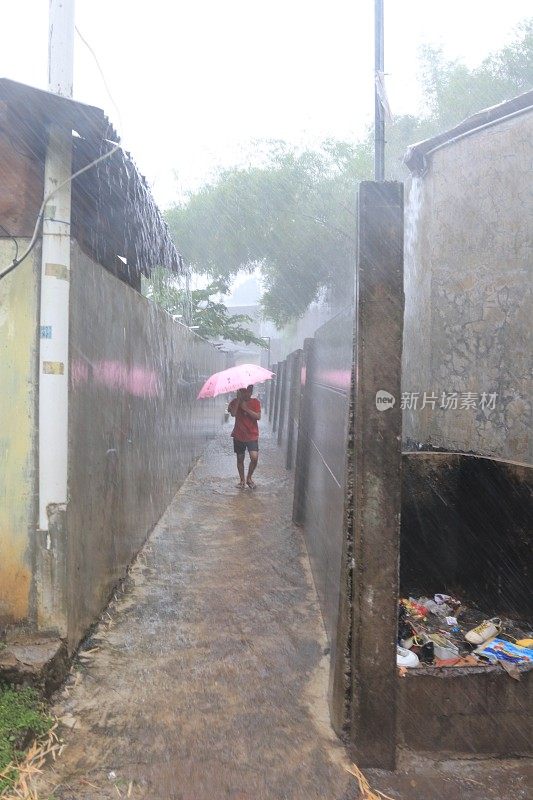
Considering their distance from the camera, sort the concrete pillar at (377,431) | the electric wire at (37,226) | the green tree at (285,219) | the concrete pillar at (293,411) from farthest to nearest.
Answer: the green tree at (285,219) < the concrete pillar at (293,411) < the electric wire at (37,226) < the concrete pillar at (377,431)

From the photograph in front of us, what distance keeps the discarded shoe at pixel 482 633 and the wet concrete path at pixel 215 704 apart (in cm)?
87

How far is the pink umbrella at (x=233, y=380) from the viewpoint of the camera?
306 inches

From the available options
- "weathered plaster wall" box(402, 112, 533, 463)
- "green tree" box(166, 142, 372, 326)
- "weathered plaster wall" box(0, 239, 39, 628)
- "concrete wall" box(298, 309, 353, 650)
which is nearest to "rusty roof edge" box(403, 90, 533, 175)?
"weathered plaster wall" box(402, 112, 533, 463)

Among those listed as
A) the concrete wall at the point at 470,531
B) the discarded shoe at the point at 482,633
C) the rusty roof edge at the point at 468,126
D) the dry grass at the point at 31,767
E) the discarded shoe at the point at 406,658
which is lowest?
the dry grass at the point at 31,767

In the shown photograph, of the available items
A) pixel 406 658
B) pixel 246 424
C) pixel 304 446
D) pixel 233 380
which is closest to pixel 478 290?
pixel 304 446

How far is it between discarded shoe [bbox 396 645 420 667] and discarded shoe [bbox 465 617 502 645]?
725mm

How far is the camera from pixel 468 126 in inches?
228

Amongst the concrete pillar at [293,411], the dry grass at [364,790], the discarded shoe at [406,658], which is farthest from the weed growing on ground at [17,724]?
the concrete pillar at [293,411]

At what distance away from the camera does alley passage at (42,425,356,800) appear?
103 inches

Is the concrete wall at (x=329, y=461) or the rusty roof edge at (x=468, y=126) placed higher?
the rusty roof edge at (x=468, y=126)

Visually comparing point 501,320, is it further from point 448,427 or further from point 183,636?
point 183,636

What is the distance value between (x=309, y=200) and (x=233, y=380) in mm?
13431

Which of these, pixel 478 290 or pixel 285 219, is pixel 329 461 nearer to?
pixel 478 290

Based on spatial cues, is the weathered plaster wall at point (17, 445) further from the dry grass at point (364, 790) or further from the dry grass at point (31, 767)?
the dry grass at point (364, 790)
